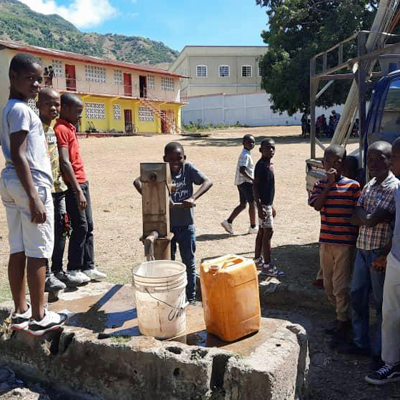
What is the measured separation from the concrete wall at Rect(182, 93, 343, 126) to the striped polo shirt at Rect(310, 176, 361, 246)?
35.6 m

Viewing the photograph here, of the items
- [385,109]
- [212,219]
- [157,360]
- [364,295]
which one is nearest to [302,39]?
[212,219]

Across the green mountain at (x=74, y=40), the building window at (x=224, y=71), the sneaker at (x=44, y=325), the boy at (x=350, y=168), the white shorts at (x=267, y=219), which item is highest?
the green mountain at (x=74, y=40)

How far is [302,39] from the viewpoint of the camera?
80.2 feet

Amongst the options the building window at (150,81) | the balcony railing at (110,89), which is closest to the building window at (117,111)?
the balcony railing at (110,89)

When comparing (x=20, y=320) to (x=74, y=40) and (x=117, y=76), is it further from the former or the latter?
(x=74, y=40)

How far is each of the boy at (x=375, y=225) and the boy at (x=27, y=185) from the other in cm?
214

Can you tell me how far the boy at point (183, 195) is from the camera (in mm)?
4051

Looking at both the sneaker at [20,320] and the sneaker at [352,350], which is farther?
the sneaker at [352,350]

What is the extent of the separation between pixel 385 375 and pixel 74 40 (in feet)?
414

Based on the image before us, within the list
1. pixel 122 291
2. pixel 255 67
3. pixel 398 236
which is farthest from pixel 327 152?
pixel 255 67

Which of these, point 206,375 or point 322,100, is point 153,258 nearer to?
point 206,375

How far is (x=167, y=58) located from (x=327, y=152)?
399 ft

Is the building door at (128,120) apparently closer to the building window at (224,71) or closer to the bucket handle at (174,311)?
the building window at (224,71)

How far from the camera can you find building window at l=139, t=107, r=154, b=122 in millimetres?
34750
